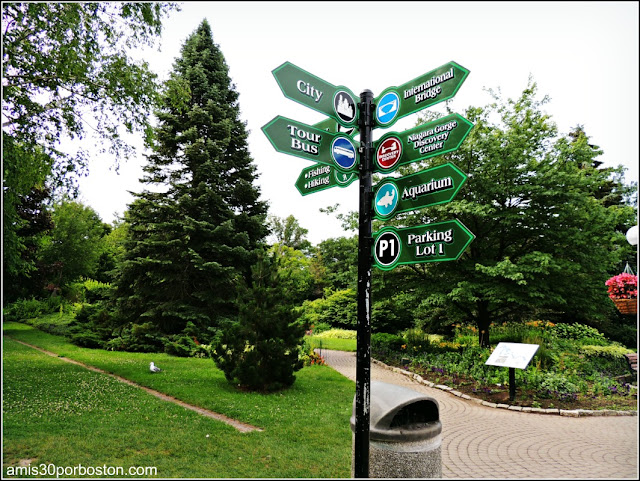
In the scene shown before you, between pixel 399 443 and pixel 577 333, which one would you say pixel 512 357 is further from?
pixel 577 333

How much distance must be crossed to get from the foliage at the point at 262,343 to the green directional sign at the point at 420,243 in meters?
6.27

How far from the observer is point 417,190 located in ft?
11.2

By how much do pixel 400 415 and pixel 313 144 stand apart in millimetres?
2732

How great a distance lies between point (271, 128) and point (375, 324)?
19.1 meters

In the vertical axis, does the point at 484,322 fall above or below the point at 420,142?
below

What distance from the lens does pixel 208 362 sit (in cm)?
1309

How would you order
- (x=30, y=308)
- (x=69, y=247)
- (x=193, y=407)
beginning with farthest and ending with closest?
(x=69, y=247) < (x=30, y=308) < (x=193, y=407)

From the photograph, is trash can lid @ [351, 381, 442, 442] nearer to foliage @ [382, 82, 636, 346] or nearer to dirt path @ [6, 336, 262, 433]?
dirt path @ [6, 336, 262, 433]

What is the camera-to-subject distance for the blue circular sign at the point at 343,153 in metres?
3.60

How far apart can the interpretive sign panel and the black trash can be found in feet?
18.7

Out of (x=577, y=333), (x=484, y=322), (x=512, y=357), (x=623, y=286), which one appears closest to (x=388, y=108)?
(x=623, y=286)

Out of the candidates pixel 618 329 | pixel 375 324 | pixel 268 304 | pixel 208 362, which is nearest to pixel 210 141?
pixel 208 362

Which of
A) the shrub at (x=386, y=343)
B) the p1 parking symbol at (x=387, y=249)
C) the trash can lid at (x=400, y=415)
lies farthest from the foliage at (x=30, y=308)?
the p1 parking symbol at (x=387, y=249)

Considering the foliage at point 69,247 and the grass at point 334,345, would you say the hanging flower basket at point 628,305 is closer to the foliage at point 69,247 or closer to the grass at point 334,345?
the grass at point 334,345
